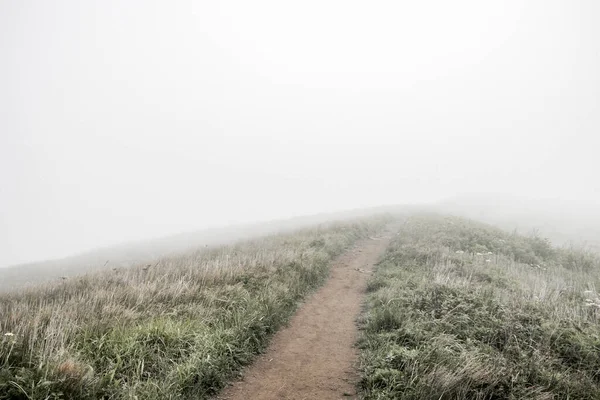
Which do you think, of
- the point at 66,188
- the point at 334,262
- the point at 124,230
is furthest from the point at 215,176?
the point at 334,262

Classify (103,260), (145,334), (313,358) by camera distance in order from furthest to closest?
(103,260)
(313,358)
(145,334)

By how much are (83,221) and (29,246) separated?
92.6ft

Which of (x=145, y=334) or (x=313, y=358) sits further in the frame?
(x=313, y=358)

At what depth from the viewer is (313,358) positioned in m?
6.65

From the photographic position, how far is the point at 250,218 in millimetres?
123125

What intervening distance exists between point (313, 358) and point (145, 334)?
3427 mm

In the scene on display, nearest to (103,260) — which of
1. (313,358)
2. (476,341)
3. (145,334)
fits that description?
(145,334)

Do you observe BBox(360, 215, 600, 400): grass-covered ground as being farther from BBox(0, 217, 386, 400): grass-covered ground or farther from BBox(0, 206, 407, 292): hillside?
BBox(0, 206, 407, 292): hillside

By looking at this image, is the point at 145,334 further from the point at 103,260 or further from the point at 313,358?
the point at 103,260

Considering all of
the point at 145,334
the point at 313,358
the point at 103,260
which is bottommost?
the point at 313,358

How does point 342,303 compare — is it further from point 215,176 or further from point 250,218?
point 215,176

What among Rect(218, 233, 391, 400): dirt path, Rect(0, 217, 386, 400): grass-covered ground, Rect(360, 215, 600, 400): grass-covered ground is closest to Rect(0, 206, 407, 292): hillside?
Rect(0, 217, 386, 400): grass-covered ground

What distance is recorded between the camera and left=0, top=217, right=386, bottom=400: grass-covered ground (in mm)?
4207

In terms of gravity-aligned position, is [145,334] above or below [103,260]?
below
